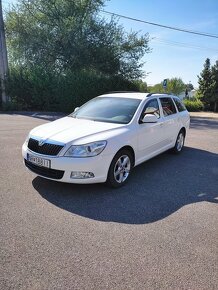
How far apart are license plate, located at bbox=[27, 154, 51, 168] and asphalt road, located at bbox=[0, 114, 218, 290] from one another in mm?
452

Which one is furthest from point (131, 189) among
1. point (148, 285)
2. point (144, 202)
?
point (148, 285)

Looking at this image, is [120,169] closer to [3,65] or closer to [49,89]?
[49,89]

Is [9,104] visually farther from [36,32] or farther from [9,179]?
[9,179]

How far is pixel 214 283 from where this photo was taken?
8.93ft

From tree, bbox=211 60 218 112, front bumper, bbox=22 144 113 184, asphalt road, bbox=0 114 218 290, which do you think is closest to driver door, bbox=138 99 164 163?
asphalt road, bbox=0 114 218 290

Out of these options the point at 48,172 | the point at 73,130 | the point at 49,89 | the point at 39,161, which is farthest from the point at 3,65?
the point at 48,172

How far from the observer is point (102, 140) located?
457cm

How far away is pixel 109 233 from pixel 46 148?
1754 millimetres

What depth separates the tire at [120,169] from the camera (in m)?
4.79

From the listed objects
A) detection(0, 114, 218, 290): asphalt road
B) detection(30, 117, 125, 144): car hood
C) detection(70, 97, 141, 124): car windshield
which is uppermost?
detection(70, 97, 141, 124): car windshield

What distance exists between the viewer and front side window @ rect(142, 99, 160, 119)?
582cm

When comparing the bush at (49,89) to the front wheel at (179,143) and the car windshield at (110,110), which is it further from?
the car windshield at (110,110)

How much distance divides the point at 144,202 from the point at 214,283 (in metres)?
1.85

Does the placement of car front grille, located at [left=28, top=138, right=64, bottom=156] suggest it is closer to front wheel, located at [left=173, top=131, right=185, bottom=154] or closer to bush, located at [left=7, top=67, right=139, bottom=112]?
front wheel, located at [left=173, top=131, right=185, bottom=154]
